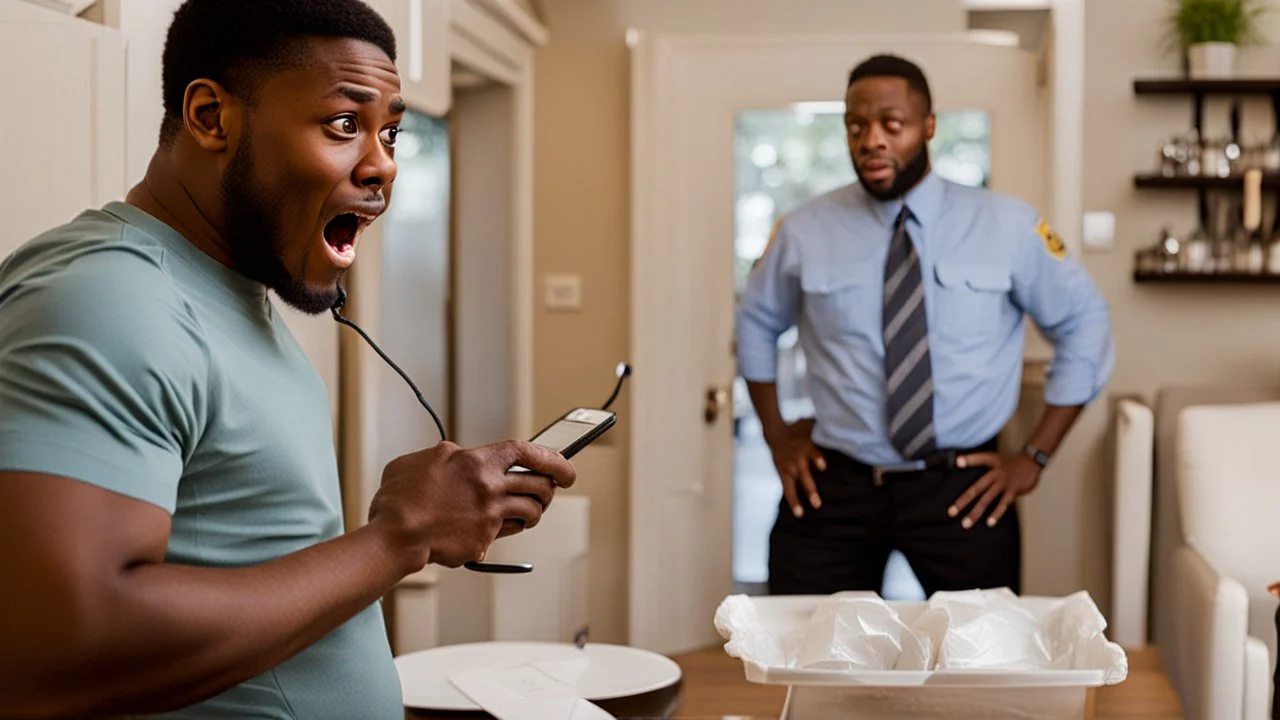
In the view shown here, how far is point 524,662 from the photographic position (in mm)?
1380

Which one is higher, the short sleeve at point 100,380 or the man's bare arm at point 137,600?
the short sleeve at point 100,380

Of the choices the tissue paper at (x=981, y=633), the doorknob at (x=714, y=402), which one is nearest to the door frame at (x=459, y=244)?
the doorknob at (x=714, y=402)

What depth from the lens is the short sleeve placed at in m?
0.73

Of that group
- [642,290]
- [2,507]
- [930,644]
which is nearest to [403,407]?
[642,290]

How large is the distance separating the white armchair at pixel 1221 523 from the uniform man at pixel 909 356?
0.30 meters

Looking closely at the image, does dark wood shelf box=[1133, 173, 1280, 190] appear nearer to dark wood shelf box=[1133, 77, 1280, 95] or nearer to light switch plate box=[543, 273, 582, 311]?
dark wood shelf box=[1133, 77, 1280, 95]

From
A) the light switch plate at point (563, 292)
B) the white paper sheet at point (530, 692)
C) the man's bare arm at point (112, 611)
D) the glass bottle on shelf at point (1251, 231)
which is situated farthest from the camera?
the light switch plate at point (563, 292)

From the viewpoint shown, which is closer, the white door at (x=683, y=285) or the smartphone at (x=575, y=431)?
the smartphone at (x=575, y=431)

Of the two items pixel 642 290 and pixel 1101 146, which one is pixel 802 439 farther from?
pixel 1101 146

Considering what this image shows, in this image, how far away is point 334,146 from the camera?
95 centimetres

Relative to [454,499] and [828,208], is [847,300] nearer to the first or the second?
[828,208]

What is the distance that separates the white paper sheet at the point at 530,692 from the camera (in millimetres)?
1138

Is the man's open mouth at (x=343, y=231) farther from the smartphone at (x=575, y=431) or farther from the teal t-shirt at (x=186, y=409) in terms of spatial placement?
the smartphone at (x=575, y=431)

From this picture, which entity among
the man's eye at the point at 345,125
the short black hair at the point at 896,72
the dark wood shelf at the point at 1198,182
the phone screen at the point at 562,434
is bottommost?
the phone screen at the point at 562,434
